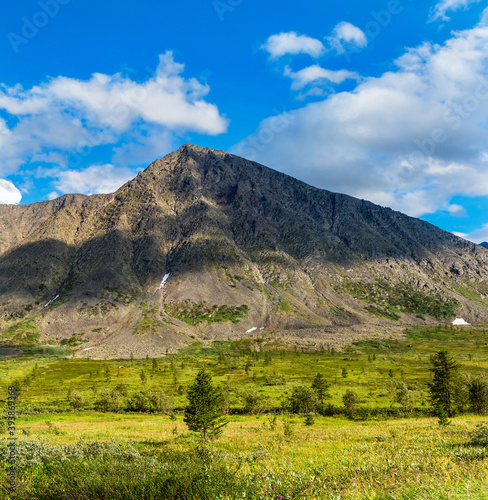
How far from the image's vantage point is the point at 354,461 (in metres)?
14.1

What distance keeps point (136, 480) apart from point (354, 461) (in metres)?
9.28

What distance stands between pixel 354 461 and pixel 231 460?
5801 millimetres

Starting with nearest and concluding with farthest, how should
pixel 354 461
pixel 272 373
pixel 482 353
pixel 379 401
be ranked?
pixel 354 461, pixel 379 401, pixel 272 373, pixel 482 353

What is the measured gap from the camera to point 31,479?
12.3m

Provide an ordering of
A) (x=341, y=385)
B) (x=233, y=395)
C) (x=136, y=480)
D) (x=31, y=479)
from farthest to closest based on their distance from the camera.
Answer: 1. (x=341, y=385)
2. (x=233, y=395)
3. (x=31, y=479)
4. (x=136, y=480)

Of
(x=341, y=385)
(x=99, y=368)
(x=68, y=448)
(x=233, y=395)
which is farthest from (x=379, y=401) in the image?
(x=99, y=368)

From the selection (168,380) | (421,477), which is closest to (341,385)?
(168,380)

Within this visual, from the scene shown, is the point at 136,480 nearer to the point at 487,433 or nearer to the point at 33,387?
the point at 487,433

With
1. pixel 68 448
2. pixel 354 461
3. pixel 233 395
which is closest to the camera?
pixel 354 461

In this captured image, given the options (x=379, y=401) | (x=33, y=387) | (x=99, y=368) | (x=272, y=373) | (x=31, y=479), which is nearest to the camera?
(x=31, y=479)

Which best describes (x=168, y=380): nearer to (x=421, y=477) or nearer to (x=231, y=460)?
(x=231, y=460)

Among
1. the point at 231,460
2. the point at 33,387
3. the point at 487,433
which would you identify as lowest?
the point at 33,387

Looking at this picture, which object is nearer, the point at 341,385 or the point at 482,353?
the point at 341,385

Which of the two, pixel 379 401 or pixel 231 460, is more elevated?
pixel 231 460
